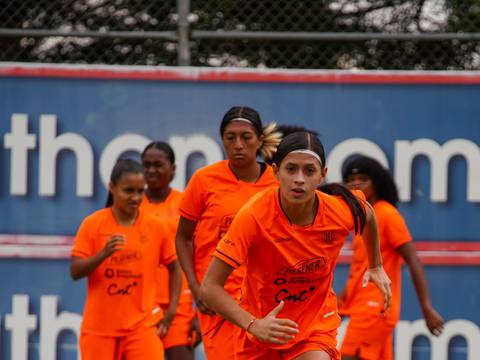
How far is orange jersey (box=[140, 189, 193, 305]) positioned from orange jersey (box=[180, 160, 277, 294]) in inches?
47.9

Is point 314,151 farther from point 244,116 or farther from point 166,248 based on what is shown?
point 166,248

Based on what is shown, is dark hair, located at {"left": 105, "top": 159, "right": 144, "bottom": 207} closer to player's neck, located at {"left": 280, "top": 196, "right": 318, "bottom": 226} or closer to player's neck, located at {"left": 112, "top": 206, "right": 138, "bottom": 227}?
player's neck, located at {"left": 112, "top": 206, "right": 138, "bottom": 227}

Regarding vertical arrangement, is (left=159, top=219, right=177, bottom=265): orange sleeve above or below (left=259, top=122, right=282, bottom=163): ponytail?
below

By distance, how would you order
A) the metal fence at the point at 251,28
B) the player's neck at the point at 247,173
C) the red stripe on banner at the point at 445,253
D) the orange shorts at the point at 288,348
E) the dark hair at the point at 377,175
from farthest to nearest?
the metal fence at the point at 251,28 < the red stripe on banner at the point at 445,253 < the dark hair at the point at 377,175 < the player's neck at the point at 247,173 < the orange shorts at the point at 288,348

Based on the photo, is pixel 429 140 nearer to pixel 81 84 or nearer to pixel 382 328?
pixel 382 328

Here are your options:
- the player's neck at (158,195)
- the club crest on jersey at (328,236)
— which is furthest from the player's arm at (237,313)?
the player's neck at (158,195)

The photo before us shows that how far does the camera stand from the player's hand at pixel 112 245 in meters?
5.87

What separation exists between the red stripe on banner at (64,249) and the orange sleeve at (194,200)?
2332mm

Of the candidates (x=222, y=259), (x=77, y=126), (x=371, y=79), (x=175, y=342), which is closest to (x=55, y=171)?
(x=77, y=126)

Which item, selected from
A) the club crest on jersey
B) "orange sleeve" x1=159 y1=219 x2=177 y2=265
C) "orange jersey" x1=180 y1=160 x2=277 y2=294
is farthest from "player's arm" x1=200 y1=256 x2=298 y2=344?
"orange sleeve" x1=159 y1=219 x2=177 y2=265

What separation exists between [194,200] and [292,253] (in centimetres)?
125

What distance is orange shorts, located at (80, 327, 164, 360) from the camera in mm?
6031

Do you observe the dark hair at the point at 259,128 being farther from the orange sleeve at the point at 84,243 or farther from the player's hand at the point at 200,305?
the orange sleeve at the point at 84,243

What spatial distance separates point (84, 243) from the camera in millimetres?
6188
